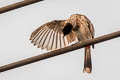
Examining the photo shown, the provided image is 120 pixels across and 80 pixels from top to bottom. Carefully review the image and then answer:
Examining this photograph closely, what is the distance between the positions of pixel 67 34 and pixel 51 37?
1.88ft

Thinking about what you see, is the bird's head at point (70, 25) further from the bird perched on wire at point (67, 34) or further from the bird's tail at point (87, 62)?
the bird's tail at point (87, 62)

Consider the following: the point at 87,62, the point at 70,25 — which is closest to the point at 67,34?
the point at 70,25

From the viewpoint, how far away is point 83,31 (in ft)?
20.6

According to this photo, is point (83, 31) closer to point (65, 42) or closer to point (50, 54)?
point (65, 42)

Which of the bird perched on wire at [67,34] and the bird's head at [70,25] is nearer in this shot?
the bird's head at [70,25]

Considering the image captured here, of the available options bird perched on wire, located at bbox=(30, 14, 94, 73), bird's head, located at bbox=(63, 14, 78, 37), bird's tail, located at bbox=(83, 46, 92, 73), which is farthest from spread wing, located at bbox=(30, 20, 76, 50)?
bird's tail, located at bbox=(83, 46, 92, 73)

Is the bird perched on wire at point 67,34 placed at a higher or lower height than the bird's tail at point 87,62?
higher

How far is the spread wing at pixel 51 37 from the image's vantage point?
6172 mm

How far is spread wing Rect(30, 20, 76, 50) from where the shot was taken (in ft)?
20.2

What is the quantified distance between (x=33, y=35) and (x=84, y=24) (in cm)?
73

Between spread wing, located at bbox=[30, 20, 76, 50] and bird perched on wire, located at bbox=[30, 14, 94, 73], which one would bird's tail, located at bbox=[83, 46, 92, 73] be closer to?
bird perched on wire, located at bbox=[30, 14, 94, 73]

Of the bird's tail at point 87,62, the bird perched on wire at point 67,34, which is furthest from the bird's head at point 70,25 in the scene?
the bird's tail at point 87,62

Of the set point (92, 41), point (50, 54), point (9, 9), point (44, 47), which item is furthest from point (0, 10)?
point (44, 47)

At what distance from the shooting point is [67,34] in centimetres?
596
